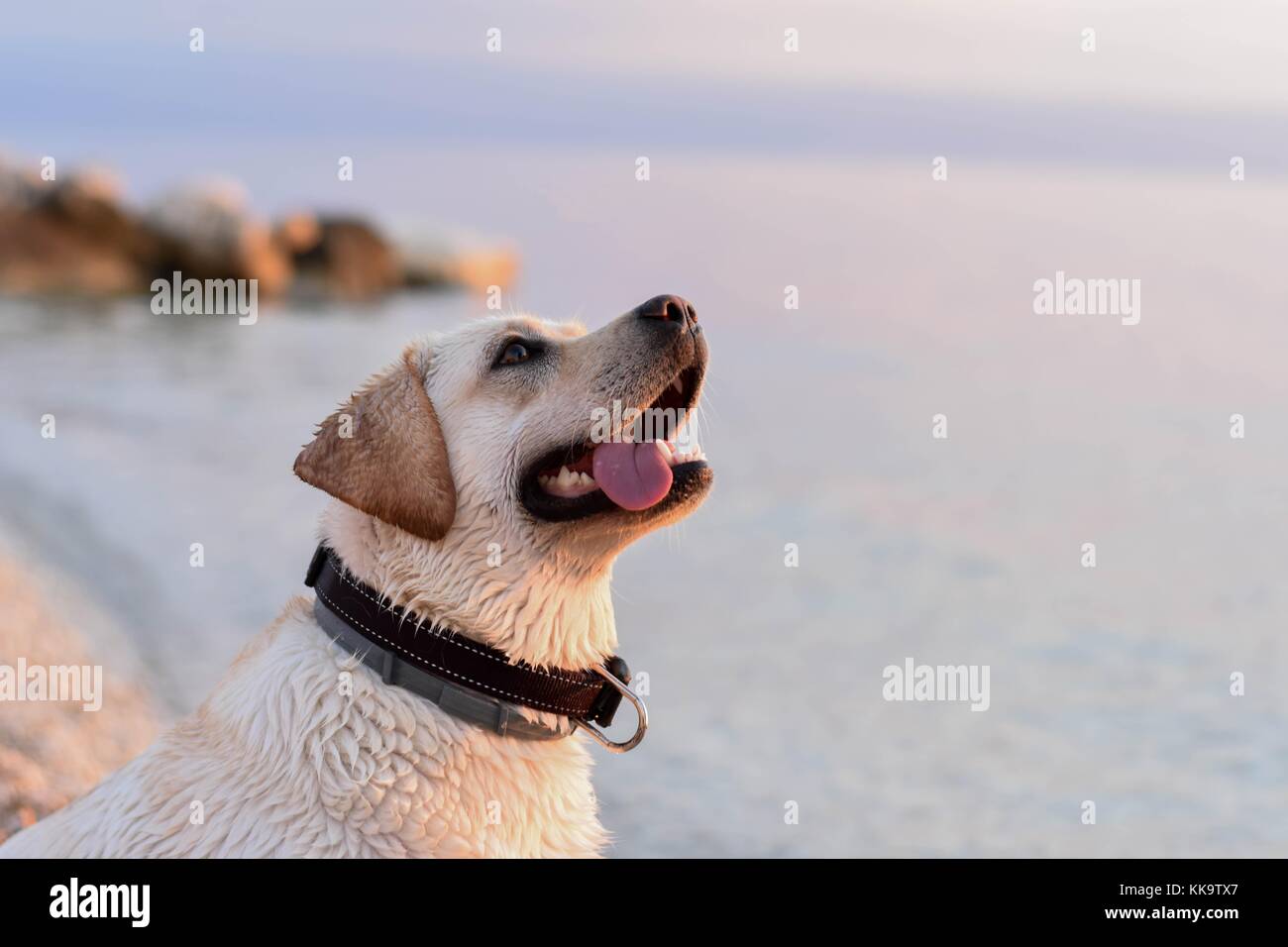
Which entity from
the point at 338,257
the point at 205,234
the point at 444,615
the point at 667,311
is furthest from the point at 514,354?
the point at 338,257

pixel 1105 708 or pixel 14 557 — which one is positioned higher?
pixel 14 557

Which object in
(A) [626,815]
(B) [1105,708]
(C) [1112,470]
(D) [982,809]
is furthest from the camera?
(C) [1112,470]

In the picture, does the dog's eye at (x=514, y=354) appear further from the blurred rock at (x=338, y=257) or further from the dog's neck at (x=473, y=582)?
the blurred rock at (x=338, y=257)

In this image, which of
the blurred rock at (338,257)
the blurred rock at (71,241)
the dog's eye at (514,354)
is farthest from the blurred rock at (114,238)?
the dog's eye at (514,354)

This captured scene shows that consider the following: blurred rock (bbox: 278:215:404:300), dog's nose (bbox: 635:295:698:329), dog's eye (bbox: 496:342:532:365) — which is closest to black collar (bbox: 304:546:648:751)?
dog's eye (bbox: 496:342:532:365)

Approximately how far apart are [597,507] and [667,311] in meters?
0.64

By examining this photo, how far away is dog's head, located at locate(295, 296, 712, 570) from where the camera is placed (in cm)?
371

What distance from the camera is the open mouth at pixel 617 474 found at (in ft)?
12.5

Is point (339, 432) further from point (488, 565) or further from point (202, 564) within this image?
point (202, 564)

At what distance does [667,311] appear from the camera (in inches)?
159

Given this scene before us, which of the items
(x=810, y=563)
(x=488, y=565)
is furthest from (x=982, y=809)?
(x=488, y=565)

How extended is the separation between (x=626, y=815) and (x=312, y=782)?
439 centimetres

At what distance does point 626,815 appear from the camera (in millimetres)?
7703

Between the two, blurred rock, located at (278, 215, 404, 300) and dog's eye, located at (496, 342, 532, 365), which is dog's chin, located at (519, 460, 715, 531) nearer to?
dog's eye, located at (496, 342, 532, 365)
